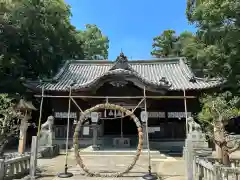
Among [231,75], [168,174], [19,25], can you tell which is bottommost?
[168,174]

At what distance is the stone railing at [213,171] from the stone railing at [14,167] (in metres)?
6.38

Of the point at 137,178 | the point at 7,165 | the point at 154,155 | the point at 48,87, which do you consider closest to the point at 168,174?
the point at 137,178

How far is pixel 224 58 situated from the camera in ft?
62.3

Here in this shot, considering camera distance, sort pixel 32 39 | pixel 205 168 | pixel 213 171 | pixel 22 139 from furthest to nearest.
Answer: pixel 32 39 → pixel 22 139 → pixel 205 168 → pixel 213 171

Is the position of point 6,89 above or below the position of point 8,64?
below

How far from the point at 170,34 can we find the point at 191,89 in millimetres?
25161

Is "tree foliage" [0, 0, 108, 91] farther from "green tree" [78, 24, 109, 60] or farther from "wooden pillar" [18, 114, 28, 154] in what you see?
"green tree" [78, 24, 109, 60]

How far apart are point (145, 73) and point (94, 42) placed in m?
24.7

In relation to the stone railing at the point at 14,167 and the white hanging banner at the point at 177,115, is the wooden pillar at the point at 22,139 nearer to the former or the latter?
the stone railing at the point at 14,167

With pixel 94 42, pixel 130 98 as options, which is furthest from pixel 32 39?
pixel 94 42

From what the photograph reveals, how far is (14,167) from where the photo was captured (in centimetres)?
833

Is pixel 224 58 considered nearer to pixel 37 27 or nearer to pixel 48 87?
pixel 48 87

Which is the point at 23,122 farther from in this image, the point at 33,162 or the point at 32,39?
the point at 32,39

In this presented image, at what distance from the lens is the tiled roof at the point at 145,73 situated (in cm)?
1680
